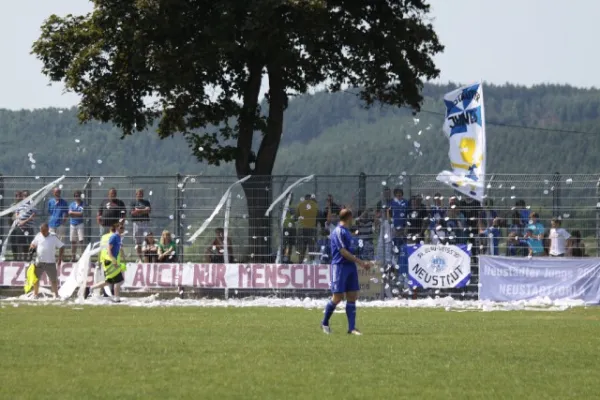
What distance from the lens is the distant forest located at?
10488 centimetres

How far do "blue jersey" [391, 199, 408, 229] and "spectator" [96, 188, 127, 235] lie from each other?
7301 mm

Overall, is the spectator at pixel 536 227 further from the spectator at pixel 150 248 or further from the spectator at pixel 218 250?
the spectator at pixel 150 248

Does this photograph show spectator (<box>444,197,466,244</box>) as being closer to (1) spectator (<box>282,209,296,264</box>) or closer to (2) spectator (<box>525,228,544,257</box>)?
(2) spectator (<box>525,228,544,257</box>)

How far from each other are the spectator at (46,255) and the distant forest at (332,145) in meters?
61.8

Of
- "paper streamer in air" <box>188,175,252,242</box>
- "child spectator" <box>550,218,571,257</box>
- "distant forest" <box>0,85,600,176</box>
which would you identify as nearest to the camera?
"child spectator" <box>550,218,571,257</box>

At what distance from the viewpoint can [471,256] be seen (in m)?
32.9

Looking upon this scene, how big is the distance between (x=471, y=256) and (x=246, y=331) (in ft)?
37.9

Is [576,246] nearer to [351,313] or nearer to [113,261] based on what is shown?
[113,261]

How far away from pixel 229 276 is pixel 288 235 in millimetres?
1847

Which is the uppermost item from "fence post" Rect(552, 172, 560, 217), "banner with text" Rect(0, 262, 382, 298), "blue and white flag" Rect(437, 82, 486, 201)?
"blue and white flag" Rect(437, 82, 486, 201)

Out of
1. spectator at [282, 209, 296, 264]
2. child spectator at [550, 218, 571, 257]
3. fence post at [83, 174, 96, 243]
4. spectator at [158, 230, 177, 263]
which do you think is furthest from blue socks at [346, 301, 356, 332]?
fence post at [83, 174, 96, 243]

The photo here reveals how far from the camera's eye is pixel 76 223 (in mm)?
36156

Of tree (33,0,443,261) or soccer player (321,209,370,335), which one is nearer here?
soccer player (321,209,370,335)

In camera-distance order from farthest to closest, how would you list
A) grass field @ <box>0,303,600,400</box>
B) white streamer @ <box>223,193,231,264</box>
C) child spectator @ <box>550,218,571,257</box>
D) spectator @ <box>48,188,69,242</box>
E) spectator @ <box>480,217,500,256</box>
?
spectator @ <box>48,188,69,242</box> < white streamer @ <box>223,193,231,264</box> < spectator @ <box>480,217,500,256</box> < child spectator @ <box>550,218,571,257</box> < grass field @ <box>0,303,600,400</box>
